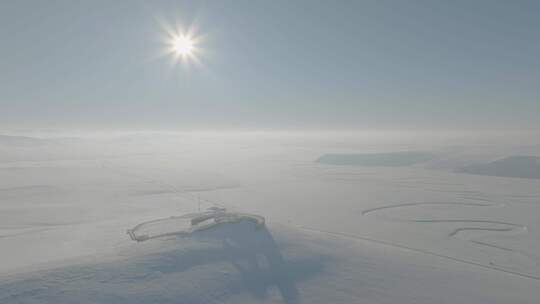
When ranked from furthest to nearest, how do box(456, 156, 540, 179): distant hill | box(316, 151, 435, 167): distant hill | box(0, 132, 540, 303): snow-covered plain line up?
box(316, 151, 435, 167): distant hill, box(456, 156, 540, 179): distant hill, box(0, 132, 540, 303): snow-covered plain

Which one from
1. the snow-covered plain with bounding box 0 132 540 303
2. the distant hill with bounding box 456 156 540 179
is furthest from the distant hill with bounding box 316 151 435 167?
the snow-covered plain with bounding box 0 132 540 303

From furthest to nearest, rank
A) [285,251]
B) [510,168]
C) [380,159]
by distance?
[380,159]
[510,168]
[285,251]

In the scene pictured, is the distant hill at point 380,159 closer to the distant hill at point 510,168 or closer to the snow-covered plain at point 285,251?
the distant hill at point 510,168

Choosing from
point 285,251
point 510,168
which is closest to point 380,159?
point 510,168

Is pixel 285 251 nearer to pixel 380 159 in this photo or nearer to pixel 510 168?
pixel 510 168

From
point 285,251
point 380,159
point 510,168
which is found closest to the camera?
point 285,251

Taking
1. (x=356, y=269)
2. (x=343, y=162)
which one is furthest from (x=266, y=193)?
(x=343, y=162)

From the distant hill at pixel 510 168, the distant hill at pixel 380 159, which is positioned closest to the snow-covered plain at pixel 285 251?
the distant hill at pixel 510 168

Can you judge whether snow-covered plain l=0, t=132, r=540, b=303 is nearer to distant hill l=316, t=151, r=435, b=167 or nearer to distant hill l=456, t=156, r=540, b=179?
distant hill l=456, t=156, r=540, b=179
